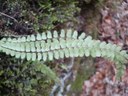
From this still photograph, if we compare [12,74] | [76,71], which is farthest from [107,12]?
[12,74]

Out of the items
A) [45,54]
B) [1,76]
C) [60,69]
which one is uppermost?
[45,54]

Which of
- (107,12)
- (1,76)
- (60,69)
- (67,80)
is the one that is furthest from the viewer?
(107,12)

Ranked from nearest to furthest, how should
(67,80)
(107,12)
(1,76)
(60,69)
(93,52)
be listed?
(93,52), (1,76), (60,69), (67,80), (107,12)

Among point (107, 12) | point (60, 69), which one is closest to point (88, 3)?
point (107, 12)

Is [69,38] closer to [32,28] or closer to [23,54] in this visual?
[23,54]

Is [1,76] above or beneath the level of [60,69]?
above

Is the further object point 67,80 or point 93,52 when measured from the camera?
point 67,80
